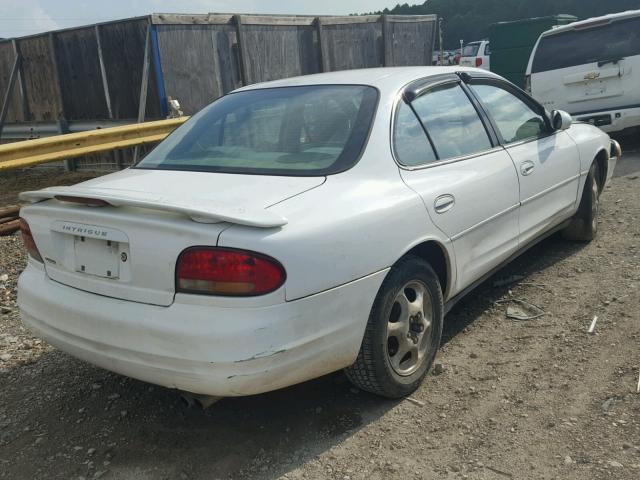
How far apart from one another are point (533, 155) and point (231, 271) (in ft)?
8.74

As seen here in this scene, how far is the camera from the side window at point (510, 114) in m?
4.20

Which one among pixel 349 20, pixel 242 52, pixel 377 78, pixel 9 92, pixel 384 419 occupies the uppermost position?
pixel 349 20

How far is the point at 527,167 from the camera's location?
4180 mm

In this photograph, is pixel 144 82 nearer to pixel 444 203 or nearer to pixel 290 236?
pixel 444 203

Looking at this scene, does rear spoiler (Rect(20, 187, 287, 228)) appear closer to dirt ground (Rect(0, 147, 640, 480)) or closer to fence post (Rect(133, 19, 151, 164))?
dirt ground (Rect(0, 147, 640, 480))

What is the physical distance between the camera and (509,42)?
48.7ft

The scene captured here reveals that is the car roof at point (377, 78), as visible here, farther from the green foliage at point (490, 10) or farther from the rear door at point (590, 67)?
the green foliage at point (490, 10)

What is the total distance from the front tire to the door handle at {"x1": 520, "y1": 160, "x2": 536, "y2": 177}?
1.25 m

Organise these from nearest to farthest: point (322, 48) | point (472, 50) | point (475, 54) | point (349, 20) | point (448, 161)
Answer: point (448, 161), point (322, 48), point (349, 20), point (475, 54), point (472, 50)

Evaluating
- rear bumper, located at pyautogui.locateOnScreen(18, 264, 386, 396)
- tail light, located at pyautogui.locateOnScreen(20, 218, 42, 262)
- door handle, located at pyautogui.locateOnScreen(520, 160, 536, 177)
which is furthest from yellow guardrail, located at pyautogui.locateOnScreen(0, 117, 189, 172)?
door handle, located at pyautogui.locateOnScreen(520, 160, 536, 177)

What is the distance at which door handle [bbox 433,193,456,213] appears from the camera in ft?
10.7

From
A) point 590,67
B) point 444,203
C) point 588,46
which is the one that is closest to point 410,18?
point 588,46

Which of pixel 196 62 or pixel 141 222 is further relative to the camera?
pixel 196 62

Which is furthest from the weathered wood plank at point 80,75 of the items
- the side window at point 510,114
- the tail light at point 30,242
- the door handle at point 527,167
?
the door handle at point 527,167
